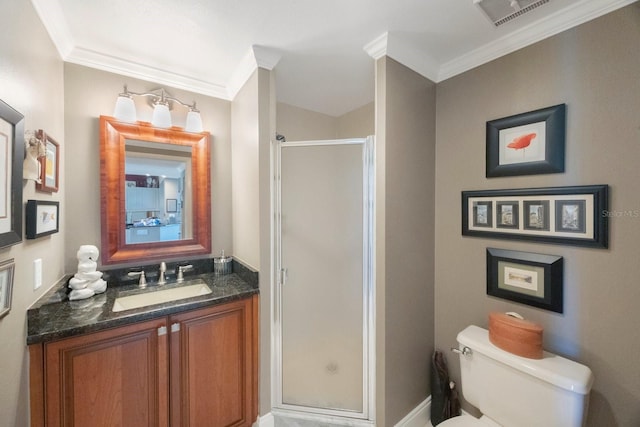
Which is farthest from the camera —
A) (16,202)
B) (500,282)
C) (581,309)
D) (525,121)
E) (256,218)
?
(256,218)

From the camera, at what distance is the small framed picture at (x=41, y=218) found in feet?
3.37

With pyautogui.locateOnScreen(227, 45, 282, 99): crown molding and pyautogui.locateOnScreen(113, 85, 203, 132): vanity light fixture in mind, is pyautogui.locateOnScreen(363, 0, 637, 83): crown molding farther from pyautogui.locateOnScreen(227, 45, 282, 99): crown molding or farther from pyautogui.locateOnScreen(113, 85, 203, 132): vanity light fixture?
pyautogui.locateOnScreen(113, 85, 203, 132): vanity light fixture

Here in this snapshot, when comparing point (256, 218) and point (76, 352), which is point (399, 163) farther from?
point (76, 352)

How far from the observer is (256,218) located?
5.10 feet

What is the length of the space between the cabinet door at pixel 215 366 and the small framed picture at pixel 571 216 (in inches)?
68.8

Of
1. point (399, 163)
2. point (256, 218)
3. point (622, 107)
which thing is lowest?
point (256, 218)

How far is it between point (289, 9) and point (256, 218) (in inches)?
44.5

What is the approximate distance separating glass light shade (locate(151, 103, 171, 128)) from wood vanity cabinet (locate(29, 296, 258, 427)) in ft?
4.14

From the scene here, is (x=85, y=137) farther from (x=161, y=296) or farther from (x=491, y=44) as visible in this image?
(x=491, y=44)

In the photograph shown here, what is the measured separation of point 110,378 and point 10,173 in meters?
0.97

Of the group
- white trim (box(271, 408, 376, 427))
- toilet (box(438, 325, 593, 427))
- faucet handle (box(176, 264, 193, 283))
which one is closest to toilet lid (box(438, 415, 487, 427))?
toilet (box(438, 325, 593, 427))

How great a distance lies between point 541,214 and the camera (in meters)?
1.26

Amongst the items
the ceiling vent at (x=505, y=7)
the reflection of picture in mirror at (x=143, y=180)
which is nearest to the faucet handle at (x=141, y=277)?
the reflection of picture in mirror at (x=143, y=180)

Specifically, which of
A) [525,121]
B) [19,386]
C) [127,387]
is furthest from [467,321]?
[19,386]
